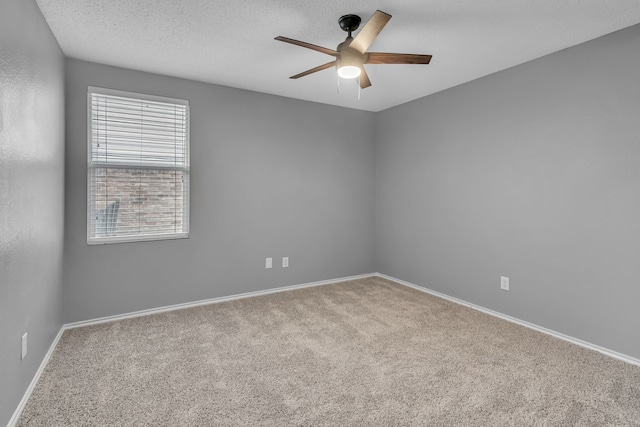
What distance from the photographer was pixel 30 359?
2031 millimetres

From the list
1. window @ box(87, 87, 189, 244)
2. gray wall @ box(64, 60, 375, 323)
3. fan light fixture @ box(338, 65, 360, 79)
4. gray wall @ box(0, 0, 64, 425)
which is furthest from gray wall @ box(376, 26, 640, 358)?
gray wall @ box(0, 0, 64, 425)

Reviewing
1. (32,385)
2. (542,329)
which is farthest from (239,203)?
(542,329)

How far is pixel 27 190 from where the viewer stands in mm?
1939

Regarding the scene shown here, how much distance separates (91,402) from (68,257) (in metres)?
1.63

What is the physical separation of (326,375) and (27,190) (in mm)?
2152

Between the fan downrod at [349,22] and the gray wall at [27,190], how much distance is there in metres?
1.85

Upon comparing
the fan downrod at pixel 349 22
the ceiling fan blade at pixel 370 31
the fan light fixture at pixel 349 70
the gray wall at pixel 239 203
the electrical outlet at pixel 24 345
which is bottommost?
the electrical outlet at pixel 24 345

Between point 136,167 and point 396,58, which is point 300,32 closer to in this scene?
point 396,58

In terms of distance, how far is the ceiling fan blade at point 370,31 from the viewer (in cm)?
191

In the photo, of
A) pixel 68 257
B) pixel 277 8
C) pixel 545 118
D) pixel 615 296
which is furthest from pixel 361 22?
pixel 68 257

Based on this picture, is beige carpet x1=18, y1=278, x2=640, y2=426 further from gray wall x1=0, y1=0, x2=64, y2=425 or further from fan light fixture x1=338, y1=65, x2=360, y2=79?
fan light fixture x1=338, y1=65, x2=360, y2=79

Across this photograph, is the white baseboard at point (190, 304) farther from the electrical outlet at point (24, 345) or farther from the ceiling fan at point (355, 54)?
the ceiling fan at point (355, 54)

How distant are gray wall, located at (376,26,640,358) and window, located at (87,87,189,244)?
282cm

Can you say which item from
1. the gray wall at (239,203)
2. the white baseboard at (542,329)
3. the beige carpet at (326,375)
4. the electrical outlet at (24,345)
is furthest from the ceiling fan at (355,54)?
the white baseboard at (542,329)
